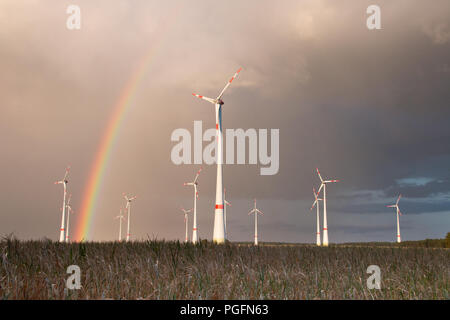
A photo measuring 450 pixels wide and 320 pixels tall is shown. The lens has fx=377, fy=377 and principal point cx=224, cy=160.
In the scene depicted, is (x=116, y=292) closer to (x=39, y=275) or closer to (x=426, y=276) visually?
(x=39, y=275)

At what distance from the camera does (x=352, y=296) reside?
435 inches

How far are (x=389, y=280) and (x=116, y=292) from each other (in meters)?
9.34

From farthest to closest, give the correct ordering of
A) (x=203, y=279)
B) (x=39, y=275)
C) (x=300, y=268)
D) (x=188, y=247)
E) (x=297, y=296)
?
(x=188, y=247) → (x=300, y=268) → (x=39, y=275) → (x=203, y=279) → (x=297, y=296)

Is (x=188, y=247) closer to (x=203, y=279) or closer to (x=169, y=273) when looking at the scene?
(x=169, y=273)

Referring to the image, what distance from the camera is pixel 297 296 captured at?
10.5 metres

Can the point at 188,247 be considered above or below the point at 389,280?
above
